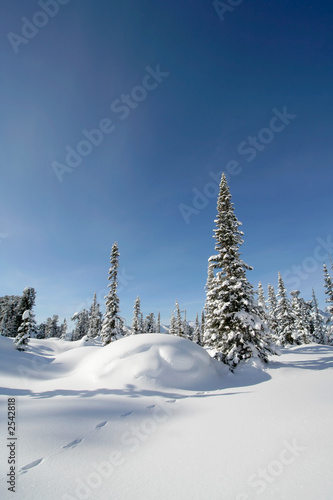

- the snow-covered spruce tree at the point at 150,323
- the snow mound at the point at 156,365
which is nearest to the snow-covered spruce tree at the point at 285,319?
the snow mound at the point at 156,365

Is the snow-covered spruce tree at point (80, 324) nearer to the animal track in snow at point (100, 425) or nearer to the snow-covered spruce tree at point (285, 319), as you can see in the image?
the snow-covered spruce tree at point (285, 319)

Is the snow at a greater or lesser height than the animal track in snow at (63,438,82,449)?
greater

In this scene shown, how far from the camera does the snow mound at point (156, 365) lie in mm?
9898

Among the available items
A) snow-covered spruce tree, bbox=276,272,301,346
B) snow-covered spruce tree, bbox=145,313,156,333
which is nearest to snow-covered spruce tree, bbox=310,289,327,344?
snow-covered spruce tree, bbox=276,272,301,346

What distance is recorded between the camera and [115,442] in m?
4.53

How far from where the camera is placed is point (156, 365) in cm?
1045

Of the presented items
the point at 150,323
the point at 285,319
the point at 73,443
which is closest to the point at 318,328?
the point at 285,319

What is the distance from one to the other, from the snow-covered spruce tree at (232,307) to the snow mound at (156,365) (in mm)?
2747

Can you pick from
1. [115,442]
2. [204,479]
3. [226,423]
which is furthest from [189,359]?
[204,479]

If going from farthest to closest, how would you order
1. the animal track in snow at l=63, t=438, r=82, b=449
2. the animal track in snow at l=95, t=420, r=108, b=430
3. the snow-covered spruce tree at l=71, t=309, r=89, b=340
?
the snow-covered spruce tree at l=71, t=309, r=89, b=340 → the animal track in snow at l=95, t=420, r=108, b=430 → the animal track in snow at l=63, t=438, r=82, b=449

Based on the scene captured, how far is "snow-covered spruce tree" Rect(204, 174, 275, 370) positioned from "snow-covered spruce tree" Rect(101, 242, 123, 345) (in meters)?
14.0

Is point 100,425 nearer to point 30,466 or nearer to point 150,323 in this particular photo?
point 30,466

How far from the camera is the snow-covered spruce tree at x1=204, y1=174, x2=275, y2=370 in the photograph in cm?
1451

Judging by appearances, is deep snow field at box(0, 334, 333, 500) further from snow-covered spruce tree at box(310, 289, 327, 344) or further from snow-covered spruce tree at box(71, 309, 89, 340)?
snow-covered spruce tree at box(71, 309, 89, 340)
